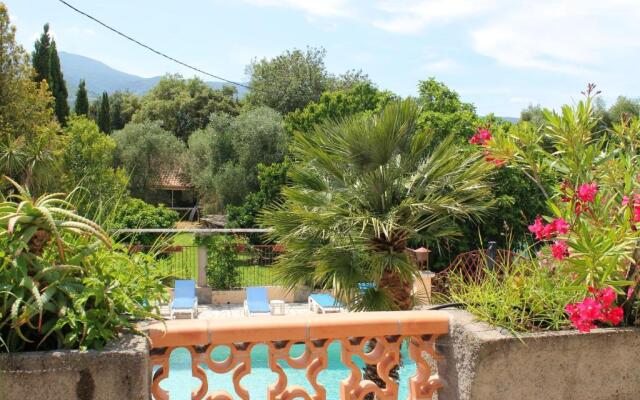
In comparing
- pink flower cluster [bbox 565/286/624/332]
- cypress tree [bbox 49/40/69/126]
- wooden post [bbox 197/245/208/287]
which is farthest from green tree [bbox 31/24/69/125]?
pink flower cluster [bbox 565/286/624/332]

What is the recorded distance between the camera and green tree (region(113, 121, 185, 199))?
39.0 meters

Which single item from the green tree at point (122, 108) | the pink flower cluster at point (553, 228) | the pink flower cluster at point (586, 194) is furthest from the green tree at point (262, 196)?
the green tree at point (122, 108)

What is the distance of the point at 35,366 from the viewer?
213cm

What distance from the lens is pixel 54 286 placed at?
226 cm

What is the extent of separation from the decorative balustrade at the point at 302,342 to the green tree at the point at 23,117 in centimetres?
2104

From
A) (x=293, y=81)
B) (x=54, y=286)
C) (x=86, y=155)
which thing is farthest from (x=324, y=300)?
(x=293, y=81)

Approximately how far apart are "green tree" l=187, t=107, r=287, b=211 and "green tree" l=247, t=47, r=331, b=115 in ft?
20.9

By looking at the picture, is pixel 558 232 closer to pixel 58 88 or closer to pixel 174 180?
pixel 58 88

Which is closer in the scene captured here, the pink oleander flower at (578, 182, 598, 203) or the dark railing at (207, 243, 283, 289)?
the pink oleander flower at (578, 182, 598, 203)

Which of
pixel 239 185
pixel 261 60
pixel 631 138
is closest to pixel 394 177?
pixel 631 138

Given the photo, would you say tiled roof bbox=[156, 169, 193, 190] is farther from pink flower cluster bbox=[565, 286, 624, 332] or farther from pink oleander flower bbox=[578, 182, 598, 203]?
pink flower cluster bbox=[565, 286, 624, 332]

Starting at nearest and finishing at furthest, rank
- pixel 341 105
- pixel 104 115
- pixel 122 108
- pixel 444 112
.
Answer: pixel 444 112 < pixel 341 105 < pixel 104 115 < pixel 122 108

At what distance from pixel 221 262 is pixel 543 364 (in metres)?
16.4

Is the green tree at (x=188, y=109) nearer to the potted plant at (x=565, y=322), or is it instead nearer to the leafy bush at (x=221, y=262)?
the leafy bush at (x=221, y=262)
